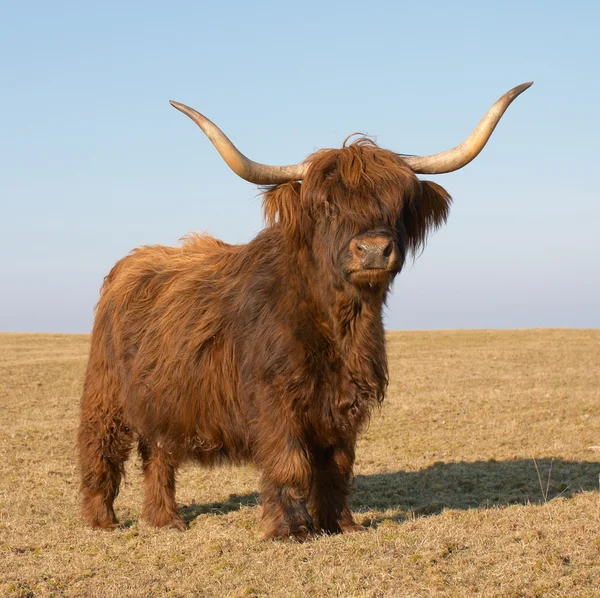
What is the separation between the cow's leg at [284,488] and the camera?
528 cm

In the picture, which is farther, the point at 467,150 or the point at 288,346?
the point at 467,150

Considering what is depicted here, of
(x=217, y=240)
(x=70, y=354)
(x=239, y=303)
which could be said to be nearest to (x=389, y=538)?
(x=239, y=303)

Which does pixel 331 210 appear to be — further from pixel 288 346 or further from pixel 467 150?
pixel 467 150

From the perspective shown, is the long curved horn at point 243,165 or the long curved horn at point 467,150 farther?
the long curved horn at point 467,150

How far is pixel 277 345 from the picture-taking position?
17.4 feet

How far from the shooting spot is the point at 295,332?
5.31 meters

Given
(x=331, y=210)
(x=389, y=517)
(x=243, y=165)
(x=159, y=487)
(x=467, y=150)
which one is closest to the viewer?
(x=331, y=210)

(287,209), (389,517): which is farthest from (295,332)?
(389,517)

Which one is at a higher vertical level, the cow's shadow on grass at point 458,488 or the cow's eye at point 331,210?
the cow's eye at point 331,210

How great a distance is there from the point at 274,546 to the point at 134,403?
1.89m

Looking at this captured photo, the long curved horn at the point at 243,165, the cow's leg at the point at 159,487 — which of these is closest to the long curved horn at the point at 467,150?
the long curved horn at the point at 243,165

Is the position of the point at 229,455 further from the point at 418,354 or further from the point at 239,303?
the point at 418,354

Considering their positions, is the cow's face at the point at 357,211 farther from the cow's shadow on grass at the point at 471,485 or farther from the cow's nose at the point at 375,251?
the cow's shadow on grass at the point at 471,485

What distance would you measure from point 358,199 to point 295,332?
943mm
